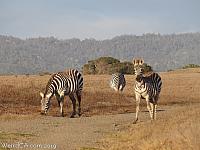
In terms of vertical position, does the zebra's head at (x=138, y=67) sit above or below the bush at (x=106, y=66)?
below

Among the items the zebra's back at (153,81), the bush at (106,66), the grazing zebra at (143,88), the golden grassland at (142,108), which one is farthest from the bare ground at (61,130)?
the bush at (106,66)

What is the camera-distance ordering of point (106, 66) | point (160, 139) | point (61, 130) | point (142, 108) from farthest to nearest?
1. point (106, 66)
2. point (142, 108)
3. point (61, 130)
4. point (160, 139)

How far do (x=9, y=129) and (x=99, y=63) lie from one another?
105149 mm

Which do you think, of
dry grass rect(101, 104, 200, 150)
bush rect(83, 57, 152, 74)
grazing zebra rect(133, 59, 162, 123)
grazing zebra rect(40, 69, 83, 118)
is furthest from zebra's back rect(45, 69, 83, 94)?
bush rect(83, 57, 152, 74)

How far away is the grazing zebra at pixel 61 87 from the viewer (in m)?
33.1

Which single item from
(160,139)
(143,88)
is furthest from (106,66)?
(160,139)

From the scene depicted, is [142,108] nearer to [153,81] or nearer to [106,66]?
[153,81]

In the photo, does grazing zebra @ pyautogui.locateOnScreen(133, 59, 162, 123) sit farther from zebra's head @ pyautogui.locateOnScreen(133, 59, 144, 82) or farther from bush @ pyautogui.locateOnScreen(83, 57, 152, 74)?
bush @ pyautogui.locateOnScreen(83, 57, 152, 74)

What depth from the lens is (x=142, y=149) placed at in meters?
16.9

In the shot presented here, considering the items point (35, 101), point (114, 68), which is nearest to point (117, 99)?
point (35, 101)

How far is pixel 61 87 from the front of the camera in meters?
33.5

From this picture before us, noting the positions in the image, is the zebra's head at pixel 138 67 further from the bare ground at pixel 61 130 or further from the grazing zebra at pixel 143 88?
the bare ground at pixel 61 130

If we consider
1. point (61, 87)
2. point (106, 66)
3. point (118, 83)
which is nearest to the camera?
point (61, 87)

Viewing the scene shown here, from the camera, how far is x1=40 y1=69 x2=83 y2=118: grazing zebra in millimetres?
33062
